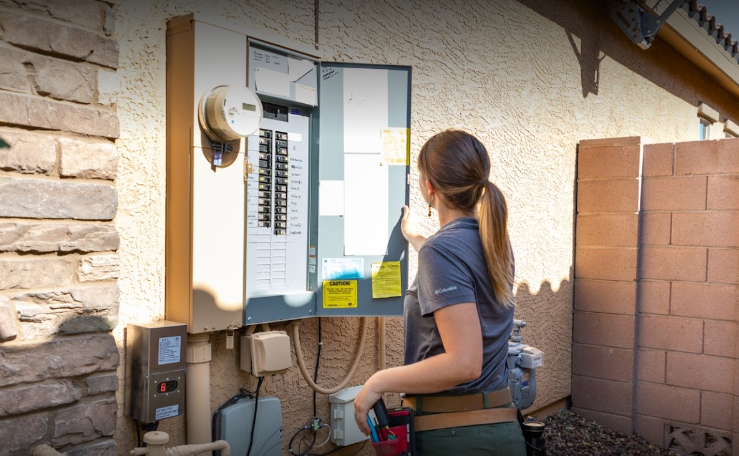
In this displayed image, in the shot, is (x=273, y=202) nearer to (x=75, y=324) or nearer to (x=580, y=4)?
(x=75, y=324)

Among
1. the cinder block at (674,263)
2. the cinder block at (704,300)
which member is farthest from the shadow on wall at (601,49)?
the cinder block at (704,300)

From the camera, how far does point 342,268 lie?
3104 millimetres

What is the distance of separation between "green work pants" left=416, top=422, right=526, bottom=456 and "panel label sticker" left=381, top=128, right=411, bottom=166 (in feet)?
5.19

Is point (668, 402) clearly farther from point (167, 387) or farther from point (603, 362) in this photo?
point (167, 387)

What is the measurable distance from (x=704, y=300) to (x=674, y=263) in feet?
1.07

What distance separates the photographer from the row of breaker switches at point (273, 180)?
2803mm

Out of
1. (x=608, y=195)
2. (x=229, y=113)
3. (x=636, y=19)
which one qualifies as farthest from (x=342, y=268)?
(x=636, y=19)

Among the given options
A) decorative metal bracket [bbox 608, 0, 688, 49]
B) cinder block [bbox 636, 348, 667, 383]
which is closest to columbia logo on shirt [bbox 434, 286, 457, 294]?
cinder block [bbox 636, 348, 667, 383]

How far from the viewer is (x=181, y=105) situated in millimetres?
2527

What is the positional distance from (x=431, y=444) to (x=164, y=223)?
54.1 inches

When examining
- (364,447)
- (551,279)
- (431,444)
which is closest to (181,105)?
(431,444)

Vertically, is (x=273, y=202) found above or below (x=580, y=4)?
below

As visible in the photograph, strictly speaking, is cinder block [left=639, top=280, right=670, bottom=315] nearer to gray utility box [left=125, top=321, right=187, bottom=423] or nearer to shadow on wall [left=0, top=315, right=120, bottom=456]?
gray utility box [left=125, top=321, right=187, bottom=423]

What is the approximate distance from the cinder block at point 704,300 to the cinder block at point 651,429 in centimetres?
81
